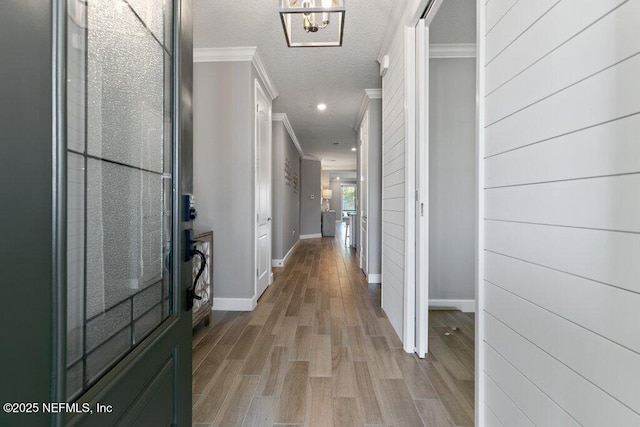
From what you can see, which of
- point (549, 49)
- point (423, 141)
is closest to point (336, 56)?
point (423, 141)

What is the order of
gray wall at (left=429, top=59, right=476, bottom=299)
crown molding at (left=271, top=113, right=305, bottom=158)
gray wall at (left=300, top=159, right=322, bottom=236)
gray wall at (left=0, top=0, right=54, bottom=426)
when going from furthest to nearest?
gray wall at (left=300, top=159, right=322, bottom=236)
crown molding at (left=271, top=113, right=305, bottom=158)
gray wall at (left=429, top=59, right=476, bottom=299)
gray wall at (left=0, top=0, right=54, bottom=426)

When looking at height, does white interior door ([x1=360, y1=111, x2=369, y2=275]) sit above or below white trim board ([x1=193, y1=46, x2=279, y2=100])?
below

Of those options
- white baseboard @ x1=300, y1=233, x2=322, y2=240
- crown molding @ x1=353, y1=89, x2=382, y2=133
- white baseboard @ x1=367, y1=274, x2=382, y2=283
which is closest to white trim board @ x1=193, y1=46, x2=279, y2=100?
crown molding @ x1=353, y1=89, x2=382, y2=133

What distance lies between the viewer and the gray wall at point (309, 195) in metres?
8.86

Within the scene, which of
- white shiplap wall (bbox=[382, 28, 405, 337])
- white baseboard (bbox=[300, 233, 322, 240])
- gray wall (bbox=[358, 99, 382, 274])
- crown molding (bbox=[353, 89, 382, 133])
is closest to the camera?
white shiplap wall (bbox=[382, 28, 405, 337])

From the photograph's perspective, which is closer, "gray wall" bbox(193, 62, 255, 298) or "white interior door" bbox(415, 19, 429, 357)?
"white interior door" bbox(415, 19, 429, 357)

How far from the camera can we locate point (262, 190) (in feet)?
11.8

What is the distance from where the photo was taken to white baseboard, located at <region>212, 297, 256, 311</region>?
302 centimetres

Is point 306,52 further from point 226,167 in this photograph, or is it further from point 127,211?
point 127,211

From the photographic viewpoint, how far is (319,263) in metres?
5.50

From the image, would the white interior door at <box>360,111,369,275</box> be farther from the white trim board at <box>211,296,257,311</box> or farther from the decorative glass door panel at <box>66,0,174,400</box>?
the decorative glass door panel at <box>66,0,174,400</box>

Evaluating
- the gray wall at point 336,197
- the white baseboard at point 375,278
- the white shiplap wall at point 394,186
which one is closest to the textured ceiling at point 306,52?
the white shiplap wall at point 394,186

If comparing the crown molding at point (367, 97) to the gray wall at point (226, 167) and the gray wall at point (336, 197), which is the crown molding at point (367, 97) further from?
the gray wall at point (336, 197)

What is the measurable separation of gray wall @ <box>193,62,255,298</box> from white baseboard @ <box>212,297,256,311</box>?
4 cm
